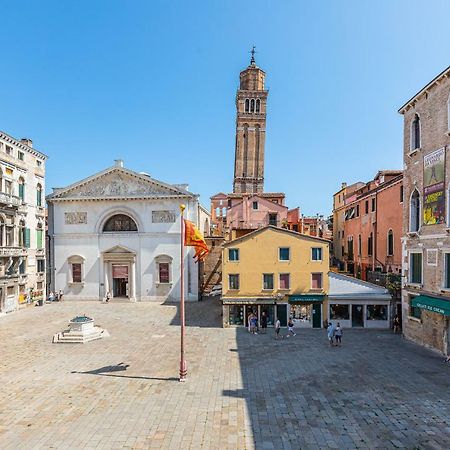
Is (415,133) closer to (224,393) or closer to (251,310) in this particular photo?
(251,310)

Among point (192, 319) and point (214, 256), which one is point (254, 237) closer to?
point (192, 319)

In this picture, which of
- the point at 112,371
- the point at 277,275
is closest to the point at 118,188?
the point at 277,275

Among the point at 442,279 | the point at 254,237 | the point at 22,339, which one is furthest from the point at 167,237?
the point at 442,279

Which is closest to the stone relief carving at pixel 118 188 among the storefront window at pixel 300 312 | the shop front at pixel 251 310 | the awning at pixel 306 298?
the shop front at pixel 251 310

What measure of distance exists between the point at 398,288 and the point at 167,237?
23702 millimetres

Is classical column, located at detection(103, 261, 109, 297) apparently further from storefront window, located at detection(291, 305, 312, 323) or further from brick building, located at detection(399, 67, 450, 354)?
brick building, located at detection(399, 67, 450, 354)

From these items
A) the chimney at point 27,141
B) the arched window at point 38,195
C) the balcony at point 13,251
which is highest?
the chimney at point 27,141

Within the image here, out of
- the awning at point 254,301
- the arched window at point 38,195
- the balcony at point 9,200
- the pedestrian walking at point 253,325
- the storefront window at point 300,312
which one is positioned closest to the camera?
the pedestrian walking at point 253,325

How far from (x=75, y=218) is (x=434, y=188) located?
118ft

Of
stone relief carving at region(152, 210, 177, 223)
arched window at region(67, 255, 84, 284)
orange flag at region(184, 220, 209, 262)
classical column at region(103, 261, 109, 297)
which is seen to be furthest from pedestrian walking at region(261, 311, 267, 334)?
arched window at region(67, 255, 84, 284)

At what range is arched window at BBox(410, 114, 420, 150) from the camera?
896 inches

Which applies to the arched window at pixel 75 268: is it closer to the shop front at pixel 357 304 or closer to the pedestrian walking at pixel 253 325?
the pedestrian walking at pixel 253 325

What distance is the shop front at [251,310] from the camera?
86.8 ft

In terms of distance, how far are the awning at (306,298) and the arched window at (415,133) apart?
12.4 meters
